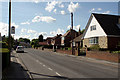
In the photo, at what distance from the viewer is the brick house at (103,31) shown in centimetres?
2942

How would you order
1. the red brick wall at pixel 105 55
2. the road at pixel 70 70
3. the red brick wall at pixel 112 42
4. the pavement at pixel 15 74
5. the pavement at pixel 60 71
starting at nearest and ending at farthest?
the pavement at pixel 15 74 → the pavement at pixel 60 71 → the road at pixel 70 70 → the red brick wall at pixel 105 55 → the red brick wall at pixel 112 42

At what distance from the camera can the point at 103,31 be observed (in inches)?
1185

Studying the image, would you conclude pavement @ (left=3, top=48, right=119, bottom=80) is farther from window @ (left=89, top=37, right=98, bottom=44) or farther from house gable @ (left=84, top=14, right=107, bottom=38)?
window @ (left=89, top=37, right=98, bottom=44)

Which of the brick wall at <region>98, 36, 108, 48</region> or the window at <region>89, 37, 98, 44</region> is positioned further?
the window at <region>89, 37, 98, 44</region>

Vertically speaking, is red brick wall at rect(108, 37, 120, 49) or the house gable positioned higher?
the house gable

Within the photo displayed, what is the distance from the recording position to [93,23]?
Result: 33812 mm

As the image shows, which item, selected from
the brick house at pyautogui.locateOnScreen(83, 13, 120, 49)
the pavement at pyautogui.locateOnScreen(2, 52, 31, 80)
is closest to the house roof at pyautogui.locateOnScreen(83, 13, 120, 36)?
the brick house at pyautogui.locateOnScreen(83, 13, 120, 49)

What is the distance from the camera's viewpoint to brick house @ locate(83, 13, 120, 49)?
29.4 metres

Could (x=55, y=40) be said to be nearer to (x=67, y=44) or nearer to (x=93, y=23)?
(x=67, y=44)

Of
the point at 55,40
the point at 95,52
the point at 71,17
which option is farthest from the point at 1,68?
the point at 55,40

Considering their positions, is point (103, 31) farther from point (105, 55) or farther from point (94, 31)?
point (105, 55)

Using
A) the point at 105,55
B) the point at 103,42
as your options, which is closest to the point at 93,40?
the point at 103,42

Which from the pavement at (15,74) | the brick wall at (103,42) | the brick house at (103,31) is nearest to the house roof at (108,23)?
the brick house at (103,31)

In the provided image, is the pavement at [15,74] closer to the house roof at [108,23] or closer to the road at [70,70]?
the road at [70,70]
